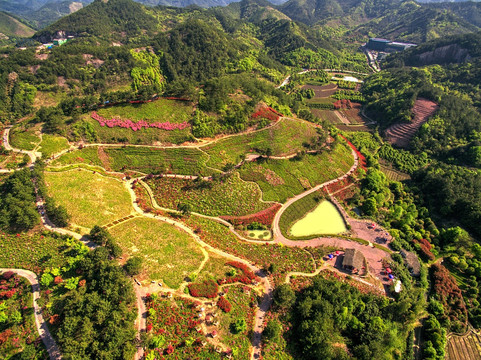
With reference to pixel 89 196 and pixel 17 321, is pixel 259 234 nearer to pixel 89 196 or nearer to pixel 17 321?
pixel 89 196

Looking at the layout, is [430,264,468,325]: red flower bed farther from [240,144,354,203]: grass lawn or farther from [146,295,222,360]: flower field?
[146,295,222,360]: flower field

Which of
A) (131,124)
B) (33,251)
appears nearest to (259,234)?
(33,251)

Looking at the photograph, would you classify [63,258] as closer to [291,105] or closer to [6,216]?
[6,216]

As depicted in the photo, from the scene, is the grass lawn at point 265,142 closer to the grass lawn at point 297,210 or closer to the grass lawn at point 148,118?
the grass lawn at point 148,118

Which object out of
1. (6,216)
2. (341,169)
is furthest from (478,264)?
(6,216)

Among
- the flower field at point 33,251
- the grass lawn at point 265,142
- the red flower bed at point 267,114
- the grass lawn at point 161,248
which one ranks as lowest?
the grass lawn at point 161,248

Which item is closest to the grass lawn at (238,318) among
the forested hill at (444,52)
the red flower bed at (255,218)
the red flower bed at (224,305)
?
the red flower bed at (224,305)

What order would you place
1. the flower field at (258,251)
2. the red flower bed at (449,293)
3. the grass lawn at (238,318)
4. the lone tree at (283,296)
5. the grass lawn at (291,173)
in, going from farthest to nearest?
the grass lawn at (291,173) < the flower field at (258,251) < the red flower bed at (449,293) < the lone tree at (283,296) < the grass lawn at (238,318)

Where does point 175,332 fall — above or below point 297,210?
above
